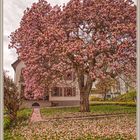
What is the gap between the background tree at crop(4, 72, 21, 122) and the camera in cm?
A: 273

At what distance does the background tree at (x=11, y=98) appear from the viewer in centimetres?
273

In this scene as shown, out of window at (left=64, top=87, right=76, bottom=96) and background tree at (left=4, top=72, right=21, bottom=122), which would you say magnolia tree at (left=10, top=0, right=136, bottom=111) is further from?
background tree at (left=4, top=72, right=21, bottom=122)

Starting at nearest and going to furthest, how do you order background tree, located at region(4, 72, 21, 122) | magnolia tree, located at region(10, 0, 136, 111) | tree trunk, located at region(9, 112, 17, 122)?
background tree, located at region(4, 72, 21, 122) → tree trunk, located at region(9, 112, 17, 122) → magnolia tree, located at region(10, 0, 136, 111)

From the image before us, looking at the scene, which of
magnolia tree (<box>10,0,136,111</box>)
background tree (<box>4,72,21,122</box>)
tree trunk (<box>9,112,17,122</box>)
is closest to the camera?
background tree (<box>4,72,21,122</box>)

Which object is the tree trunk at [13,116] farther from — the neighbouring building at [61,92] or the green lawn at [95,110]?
the green lawn at [95,110]

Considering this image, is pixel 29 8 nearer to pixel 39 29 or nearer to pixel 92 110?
pixel 39 29

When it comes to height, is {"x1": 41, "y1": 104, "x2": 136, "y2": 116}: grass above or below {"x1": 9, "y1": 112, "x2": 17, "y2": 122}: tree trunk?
above

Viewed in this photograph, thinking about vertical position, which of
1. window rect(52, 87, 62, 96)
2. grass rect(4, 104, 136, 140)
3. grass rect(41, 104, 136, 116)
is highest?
window rect(52, 87, 62, 96)

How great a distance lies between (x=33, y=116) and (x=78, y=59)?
0.68 m

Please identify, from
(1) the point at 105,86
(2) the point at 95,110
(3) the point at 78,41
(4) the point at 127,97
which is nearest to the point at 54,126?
(2) the point at 95,110

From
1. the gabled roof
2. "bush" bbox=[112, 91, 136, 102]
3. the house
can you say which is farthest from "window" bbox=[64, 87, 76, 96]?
the gabled roof

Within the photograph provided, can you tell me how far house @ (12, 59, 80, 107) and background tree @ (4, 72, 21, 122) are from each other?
6 cm

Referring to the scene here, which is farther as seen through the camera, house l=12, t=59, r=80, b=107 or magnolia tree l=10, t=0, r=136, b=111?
magnolia tree l=10, t=0, r=136, b=111

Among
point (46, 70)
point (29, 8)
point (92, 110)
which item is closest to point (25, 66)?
point (46, 70)
